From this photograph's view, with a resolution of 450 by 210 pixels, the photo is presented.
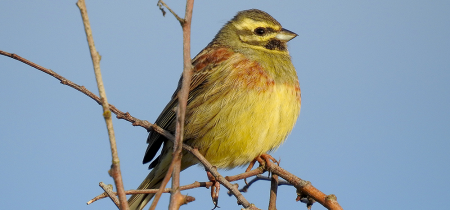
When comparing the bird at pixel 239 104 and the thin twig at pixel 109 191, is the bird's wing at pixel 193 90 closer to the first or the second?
the bird at pixel 239 104

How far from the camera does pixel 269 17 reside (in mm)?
5816

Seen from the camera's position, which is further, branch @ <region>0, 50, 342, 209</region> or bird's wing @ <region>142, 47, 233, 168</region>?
bird's wing @ <region>142, 47, 233, 168</region>

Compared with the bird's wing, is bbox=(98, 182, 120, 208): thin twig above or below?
below

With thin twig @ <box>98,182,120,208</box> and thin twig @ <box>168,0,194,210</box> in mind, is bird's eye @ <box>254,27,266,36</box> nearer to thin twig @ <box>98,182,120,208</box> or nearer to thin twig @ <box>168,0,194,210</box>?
thin twig @ <box>98,182,120,208</box>

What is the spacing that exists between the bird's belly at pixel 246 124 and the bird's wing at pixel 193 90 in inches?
15.0

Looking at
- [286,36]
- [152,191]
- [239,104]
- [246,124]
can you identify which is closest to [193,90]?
[239,104]

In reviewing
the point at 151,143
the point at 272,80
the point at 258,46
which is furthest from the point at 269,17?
the point at 151,143

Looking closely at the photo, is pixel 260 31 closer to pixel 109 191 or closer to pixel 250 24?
pixel 250 24

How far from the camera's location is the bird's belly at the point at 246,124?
4867mm

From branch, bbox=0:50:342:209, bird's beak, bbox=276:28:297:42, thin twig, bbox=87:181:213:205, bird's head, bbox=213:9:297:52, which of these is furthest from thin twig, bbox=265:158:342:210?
bird's beak, bbox=276:28:297:42

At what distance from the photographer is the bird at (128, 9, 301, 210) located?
491 centimetres

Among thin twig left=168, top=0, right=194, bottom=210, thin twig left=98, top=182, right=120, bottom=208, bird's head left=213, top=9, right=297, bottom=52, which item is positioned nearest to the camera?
thin twig left=168, top=0, right=194, bottom=210

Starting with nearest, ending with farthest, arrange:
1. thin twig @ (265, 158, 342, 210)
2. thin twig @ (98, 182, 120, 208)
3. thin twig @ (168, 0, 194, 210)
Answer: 1. thin twig @ (168, 0, 194, 210)
2. thin twig @ (98, 182, 120, 208)
3. thin twig @ (265, 158, 342, 210)

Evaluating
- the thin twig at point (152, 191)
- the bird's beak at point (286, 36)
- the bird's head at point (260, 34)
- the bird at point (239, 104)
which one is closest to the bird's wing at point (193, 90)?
the bird at point (239, 104)
